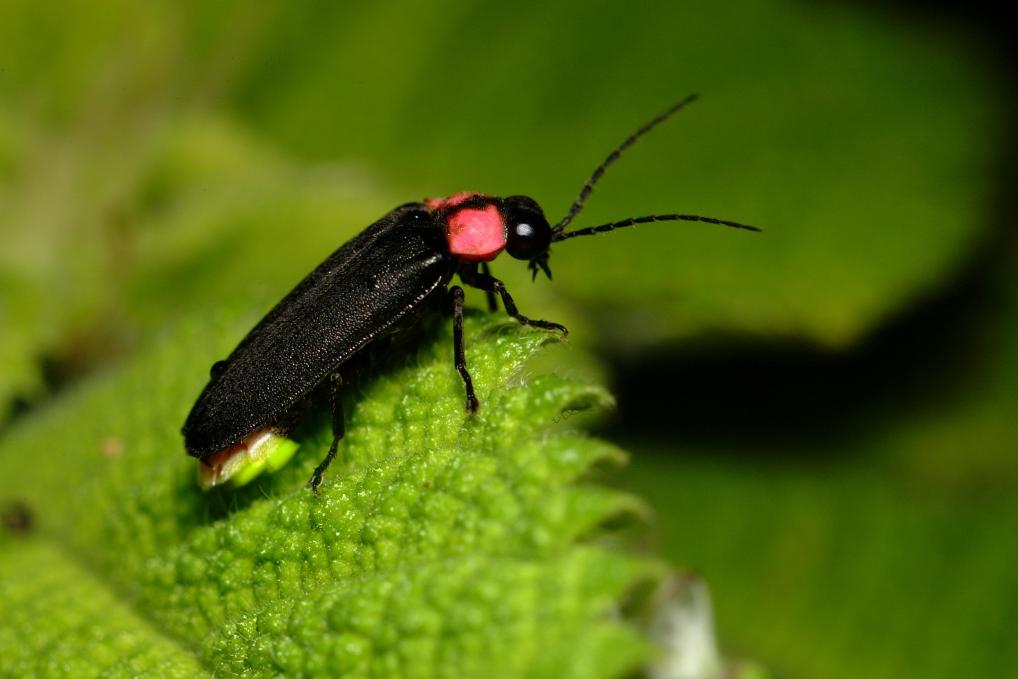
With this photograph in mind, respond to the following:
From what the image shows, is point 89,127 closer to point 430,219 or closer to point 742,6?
point 430,219

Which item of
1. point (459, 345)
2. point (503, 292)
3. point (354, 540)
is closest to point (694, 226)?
point (503, 292)

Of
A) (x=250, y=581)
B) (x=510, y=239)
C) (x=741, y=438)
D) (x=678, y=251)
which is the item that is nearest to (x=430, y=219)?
(x=510, y=239)

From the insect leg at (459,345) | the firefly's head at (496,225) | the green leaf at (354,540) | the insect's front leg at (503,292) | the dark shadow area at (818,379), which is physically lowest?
the green leaf at (354,540)

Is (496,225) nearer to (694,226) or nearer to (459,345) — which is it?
(459,345)

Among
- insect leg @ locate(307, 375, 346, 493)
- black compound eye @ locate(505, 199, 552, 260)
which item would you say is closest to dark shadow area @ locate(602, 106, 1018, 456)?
black compound eye @ locate(505, 199, 552, 260)

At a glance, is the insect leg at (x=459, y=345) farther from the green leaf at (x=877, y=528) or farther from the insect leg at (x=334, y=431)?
the green leaf at (x=877, y=528)

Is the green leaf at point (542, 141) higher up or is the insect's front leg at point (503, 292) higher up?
the green leaf at point (542, 141)

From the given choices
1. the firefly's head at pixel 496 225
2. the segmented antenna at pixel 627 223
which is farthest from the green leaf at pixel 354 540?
the segmented antenna at pixel 627 223
